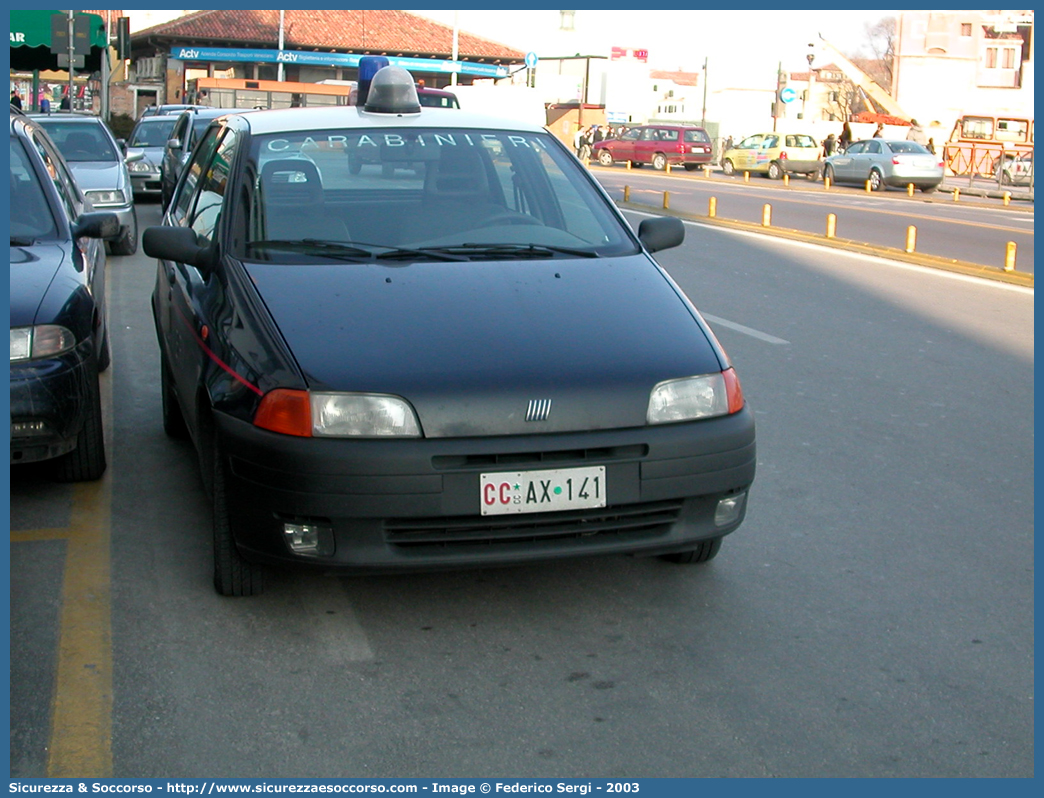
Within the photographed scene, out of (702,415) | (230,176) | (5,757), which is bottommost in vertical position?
(5,757)

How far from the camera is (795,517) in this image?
5.22 m

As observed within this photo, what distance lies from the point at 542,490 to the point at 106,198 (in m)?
10.5

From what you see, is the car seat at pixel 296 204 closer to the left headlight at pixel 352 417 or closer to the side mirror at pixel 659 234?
the left headlight at pixel 352 417

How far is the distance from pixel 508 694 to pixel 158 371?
509cm

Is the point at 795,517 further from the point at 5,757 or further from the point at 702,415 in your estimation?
the point at 5,757

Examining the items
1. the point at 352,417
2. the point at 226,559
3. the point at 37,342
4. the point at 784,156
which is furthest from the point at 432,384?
the point at 784,156

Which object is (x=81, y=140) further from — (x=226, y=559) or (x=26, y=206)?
(x=226, y=559)

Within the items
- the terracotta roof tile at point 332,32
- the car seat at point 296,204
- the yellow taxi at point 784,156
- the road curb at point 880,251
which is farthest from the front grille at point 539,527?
the terracotta roof tile at point 332,32

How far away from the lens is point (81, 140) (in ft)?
47.7

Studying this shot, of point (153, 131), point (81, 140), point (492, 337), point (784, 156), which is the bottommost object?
point (492, 337)

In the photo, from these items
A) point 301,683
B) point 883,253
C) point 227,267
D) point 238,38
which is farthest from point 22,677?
point 238,38

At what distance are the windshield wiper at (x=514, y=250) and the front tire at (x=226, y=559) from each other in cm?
121

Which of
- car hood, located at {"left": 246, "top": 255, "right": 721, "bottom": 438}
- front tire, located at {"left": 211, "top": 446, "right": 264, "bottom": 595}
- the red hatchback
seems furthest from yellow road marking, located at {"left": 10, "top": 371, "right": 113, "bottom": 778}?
the red hatchback

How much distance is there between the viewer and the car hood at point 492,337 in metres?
3.71
